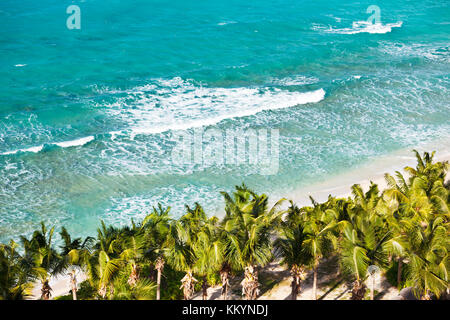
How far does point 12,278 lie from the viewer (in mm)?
A: 16828

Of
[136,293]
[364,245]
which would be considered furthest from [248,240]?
[136,293]

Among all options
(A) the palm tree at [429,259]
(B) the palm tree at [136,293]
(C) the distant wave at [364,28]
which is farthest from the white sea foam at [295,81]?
(B) the palm tree at [136,293]

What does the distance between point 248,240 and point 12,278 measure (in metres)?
8.44

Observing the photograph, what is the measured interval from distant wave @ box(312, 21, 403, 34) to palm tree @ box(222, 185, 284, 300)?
4673 centimetres

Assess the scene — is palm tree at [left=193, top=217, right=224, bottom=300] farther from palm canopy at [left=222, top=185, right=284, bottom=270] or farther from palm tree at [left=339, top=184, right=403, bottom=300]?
palm tree at [left=339, top=184, right=403, bottom=300]

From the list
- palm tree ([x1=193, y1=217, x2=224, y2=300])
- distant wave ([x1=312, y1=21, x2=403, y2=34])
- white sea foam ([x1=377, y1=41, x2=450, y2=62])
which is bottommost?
palm tree ([x1=193, y1=217, x2=224, y2=300])

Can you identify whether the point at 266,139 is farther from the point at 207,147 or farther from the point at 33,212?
the point at 33,212

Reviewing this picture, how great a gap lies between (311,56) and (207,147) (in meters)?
22.7

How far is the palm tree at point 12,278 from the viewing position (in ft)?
53.0

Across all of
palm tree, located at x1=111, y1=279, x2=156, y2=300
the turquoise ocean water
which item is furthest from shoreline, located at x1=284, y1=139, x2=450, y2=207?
palm tree, located at x1=111, y1=279, x2=156, y2=300

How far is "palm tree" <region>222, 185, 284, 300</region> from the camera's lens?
60.0 ft

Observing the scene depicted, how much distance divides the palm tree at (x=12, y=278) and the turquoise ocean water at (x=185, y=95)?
9903mm

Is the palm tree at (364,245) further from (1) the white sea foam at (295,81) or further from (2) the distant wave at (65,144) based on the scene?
(1) the white sea foam at (295,81)

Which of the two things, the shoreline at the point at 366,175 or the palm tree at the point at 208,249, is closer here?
the palm tree at the point at 208,249
